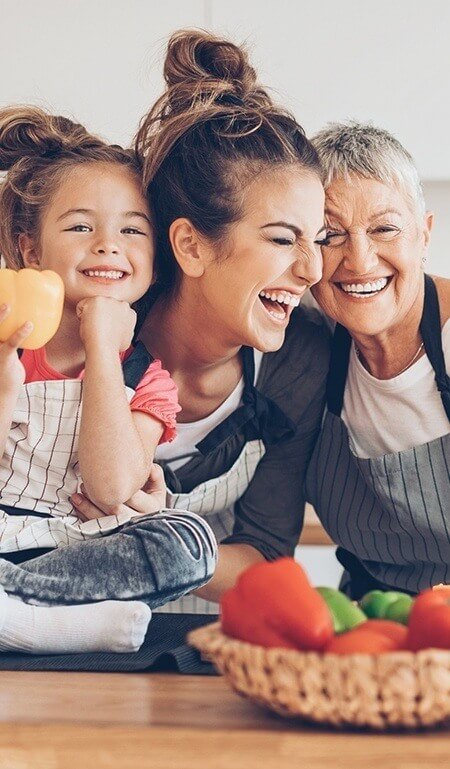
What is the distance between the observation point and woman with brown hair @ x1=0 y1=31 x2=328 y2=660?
1.46 m

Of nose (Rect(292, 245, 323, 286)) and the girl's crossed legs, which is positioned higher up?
nose (Rect(292, 245, 323, 286))

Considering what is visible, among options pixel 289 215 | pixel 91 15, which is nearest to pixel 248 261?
pixel 289 215

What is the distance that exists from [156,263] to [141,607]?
1.99 ft

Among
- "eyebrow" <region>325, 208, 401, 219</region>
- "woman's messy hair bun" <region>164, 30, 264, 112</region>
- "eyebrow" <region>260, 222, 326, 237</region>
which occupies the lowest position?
"eyebrow" <region>260, 222, 326, 237</region>

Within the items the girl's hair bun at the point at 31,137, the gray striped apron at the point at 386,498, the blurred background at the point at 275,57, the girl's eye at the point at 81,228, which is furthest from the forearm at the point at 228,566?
the blurred background at the point at 275,57

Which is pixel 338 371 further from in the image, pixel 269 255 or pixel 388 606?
pixel 388 606

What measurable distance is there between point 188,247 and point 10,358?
39cm

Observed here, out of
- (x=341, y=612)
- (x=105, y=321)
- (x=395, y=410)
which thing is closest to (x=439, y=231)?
(x=395, y=410)

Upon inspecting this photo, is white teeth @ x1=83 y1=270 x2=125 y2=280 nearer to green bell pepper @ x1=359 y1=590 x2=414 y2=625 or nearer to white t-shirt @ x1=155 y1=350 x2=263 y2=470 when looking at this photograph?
white t-shirt @ x1=155 y1=350 x2=263 y2=470

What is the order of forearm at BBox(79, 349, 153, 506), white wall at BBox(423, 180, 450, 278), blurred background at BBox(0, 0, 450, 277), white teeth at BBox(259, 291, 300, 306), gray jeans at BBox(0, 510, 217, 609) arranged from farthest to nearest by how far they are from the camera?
1. white wall at BBox(423, 180, 450, 278)
2. blurred background at BBox(0, 0, 450, 277)
3. white teeth at BBox(259, 291, 300, 306)
4. forearm at BBox(79, 349, 153, 506)
5. gray jeans at BBox(0, 510, 217, 609)

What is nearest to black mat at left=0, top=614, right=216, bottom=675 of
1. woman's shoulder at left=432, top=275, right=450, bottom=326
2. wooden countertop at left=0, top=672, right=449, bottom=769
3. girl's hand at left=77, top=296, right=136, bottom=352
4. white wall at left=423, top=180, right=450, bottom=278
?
wooden countertop at left=0, top=672, right=449, bottom=769

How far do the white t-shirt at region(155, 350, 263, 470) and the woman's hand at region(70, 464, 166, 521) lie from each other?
0.20 meters

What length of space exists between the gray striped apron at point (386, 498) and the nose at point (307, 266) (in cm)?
27

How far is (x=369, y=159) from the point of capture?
1560 millimetres
